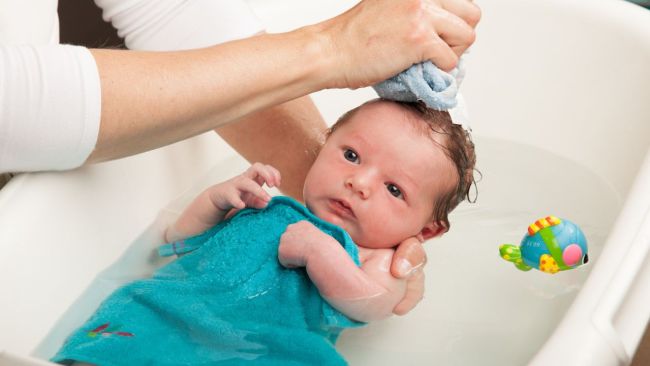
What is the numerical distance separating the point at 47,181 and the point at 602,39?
1106mm

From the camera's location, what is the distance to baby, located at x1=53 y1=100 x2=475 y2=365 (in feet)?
3.91

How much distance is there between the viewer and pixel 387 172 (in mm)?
1299

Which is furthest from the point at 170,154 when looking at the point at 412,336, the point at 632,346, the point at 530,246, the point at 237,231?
the point at 632,346

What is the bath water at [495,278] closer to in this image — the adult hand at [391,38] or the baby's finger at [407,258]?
the baby's finger at [407,258]

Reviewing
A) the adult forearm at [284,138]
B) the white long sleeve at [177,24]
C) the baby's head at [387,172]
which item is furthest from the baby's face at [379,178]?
the white long sleeve at [177,24]

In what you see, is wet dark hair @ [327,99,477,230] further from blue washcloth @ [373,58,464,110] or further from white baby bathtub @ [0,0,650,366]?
white baby bathtub @ [0,0,650,366]

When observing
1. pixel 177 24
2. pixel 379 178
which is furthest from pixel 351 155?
pixel 177 24

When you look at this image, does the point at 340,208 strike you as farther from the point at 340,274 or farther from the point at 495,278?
the point at 495,278

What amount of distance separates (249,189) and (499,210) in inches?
21.8

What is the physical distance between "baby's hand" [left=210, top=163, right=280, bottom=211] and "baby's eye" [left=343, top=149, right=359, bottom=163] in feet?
0.35

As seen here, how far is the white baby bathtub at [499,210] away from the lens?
3.81 feet

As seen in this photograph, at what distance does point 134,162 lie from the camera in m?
1.46

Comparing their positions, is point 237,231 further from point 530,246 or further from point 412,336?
point 530,246

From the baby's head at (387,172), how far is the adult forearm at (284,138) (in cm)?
20
